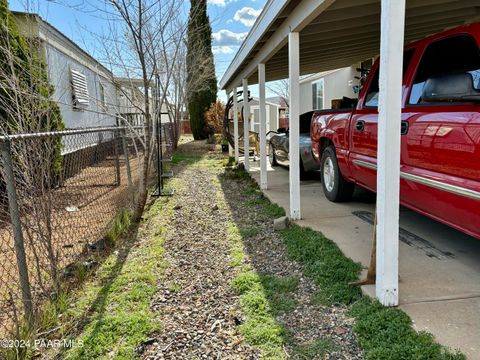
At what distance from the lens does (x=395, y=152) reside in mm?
2727

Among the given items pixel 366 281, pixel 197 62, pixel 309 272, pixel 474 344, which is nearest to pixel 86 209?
pixel 309 272

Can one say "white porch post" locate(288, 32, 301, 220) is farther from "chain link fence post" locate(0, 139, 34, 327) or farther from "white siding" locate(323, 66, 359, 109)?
"white siding" locate(323, 66, 359, 109)

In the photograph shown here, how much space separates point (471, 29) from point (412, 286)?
2.18 meters

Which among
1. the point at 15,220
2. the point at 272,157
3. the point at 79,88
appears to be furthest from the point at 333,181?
the point at 79,88

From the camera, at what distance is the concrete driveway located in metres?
2.54

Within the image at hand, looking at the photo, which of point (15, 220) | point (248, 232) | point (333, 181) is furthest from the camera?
point (333, 181)

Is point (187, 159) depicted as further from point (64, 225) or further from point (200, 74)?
point (64, 225)

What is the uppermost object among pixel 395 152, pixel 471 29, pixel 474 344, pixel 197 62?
pixel 197 62

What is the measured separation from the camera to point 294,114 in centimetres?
508

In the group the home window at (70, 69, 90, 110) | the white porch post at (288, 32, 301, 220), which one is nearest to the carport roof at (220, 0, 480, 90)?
the white porch post at (288, 32, 301, 220)

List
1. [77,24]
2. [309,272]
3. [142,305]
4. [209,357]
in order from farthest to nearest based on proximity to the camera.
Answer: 1. [77,24]
2. [309,272]
3. [142,305]
4. [209,357]

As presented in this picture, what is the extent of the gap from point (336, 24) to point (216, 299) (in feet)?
12.8

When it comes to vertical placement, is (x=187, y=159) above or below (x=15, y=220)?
below

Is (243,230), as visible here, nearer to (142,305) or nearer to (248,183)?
(142,305)
